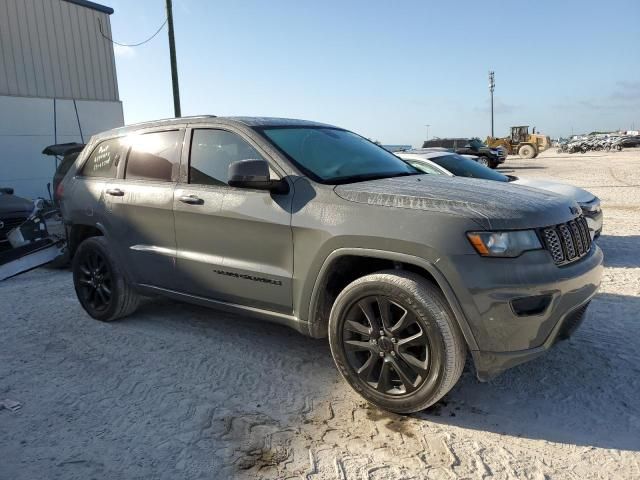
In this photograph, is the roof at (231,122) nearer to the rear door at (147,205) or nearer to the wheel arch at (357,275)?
the rear door at (147,205)

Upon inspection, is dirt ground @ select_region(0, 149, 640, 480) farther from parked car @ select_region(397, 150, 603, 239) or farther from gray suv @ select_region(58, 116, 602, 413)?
parked car @ select_region(397, 150, 603, 239)

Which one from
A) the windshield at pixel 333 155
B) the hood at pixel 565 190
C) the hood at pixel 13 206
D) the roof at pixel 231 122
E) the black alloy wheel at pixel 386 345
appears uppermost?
the roof at pixel 231 122

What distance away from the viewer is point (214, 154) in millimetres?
3799

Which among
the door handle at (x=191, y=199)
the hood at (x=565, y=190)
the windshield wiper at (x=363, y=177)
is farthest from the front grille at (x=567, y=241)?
the hood at (x=565, y=190)

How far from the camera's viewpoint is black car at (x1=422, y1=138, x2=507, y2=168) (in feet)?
82.5

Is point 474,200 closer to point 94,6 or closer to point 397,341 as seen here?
point 397,341

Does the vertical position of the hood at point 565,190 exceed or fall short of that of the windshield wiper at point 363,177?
it falls short

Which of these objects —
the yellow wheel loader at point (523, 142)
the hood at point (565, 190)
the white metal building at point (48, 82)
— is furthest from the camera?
the yellow wheel loader at point (523, 142)

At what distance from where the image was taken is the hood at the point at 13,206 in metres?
6.98

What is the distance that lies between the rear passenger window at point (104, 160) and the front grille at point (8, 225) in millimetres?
2883

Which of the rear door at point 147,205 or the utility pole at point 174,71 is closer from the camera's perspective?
the rear door at point 147,205

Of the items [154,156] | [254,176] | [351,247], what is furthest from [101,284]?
[351,247]

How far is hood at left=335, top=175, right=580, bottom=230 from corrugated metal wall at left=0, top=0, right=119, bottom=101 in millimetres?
12528

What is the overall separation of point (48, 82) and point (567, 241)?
13.9 meters
